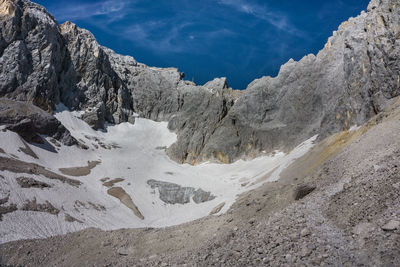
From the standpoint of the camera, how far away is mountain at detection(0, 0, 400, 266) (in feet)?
36.4

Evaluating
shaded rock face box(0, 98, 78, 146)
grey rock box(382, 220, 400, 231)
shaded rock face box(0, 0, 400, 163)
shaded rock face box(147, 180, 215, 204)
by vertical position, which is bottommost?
shaded rock face box(147, 180, 215, 204)

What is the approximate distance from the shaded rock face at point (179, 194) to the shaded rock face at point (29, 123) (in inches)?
1221

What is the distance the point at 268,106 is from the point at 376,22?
46057 millimetres

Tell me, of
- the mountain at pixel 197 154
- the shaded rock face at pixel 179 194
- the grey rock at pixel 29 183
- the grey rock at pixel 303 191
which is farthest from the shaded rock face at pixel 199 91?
the grey rock at pixel 29 183

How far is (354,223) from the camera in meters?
9.43

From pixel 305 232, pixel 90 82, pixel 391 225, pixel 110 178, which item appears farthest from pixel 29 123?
pixel 391 225

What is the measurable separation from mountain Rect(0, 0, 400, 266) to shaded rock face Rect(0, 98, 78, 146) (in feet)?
1.25

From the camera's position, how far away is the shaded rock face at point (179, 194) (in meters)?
52.4

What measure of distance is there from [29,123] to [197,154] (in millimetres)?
50328

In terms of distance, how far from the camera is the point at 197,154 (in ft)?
304

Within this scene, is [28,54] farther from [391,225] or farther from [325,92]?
[391,225]

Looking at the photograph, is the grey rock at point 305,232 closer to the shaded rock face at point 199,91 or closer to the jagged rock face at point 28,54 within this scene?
the shaded rock face at point 199,91

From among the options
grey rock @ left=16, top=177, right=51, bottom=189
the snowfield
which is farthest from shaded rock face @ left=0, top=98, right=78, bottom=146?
grey rock @ left=16, top=177, right=51, bottom=189

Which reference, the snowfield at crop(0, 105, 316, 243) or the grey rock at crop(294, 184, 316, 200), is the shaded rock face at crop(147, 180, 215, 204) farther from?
the grey rock at crop(294, 184, 316, 200)
